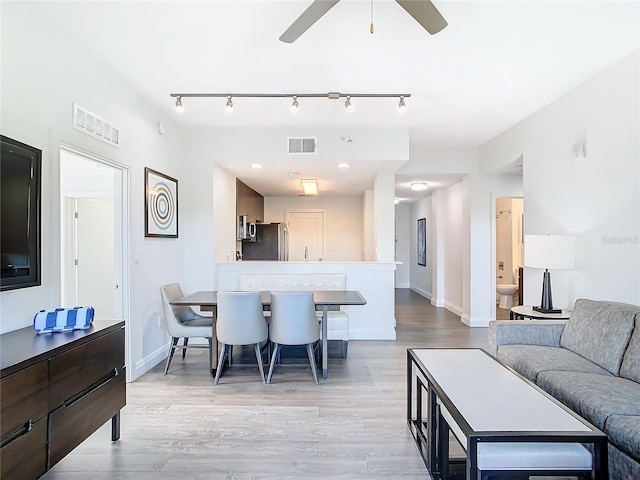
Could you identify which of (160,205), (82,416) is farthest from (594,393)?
(160,205)

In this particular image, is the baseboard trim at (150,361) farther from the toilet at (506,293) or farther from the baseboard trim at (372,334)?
the toilet at (506,293)

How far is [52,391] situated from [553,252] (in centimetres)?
379

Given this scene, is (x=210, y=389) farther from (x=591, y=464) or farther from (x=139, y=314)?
(x=591, y=464)

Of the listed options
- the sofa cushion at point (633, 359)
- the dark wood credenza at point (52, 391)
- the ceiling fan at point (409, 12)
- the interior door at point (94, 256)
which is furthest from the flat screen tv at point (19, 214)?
the sofa cushion at point (633, 359)

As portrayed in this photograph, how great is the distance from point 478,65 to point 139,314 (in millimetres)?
3796

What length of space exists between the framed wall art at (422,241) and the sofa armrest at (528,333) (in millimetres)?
6303

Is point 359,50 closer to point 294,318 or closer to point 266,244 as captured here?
point 294,318

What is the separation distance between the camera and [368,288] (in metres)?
5.08

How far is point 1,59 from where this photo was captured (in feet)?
6.81

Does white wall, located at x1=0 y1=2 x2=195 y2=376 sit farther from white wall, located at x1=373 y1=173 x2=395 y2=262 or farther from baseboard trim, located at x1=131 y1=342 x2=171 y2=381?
white wall, located at x1=373 y1=173 x2=395 y2=262

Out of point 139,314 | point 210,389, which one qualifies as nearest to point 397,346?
point 210,389

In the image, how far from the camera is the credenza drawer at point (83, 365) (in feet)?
6.07

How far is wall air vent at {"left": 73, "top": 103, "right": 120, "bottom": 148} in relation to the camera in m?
2.78

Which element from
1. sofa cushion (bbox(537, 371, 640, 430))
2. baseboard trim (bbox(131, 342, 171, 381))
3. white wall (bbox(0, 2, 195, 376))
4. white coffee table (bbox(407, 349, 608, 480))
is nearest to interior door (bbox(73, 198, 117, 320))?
baseboard trim (bbox(131, 342, 171, 381))
